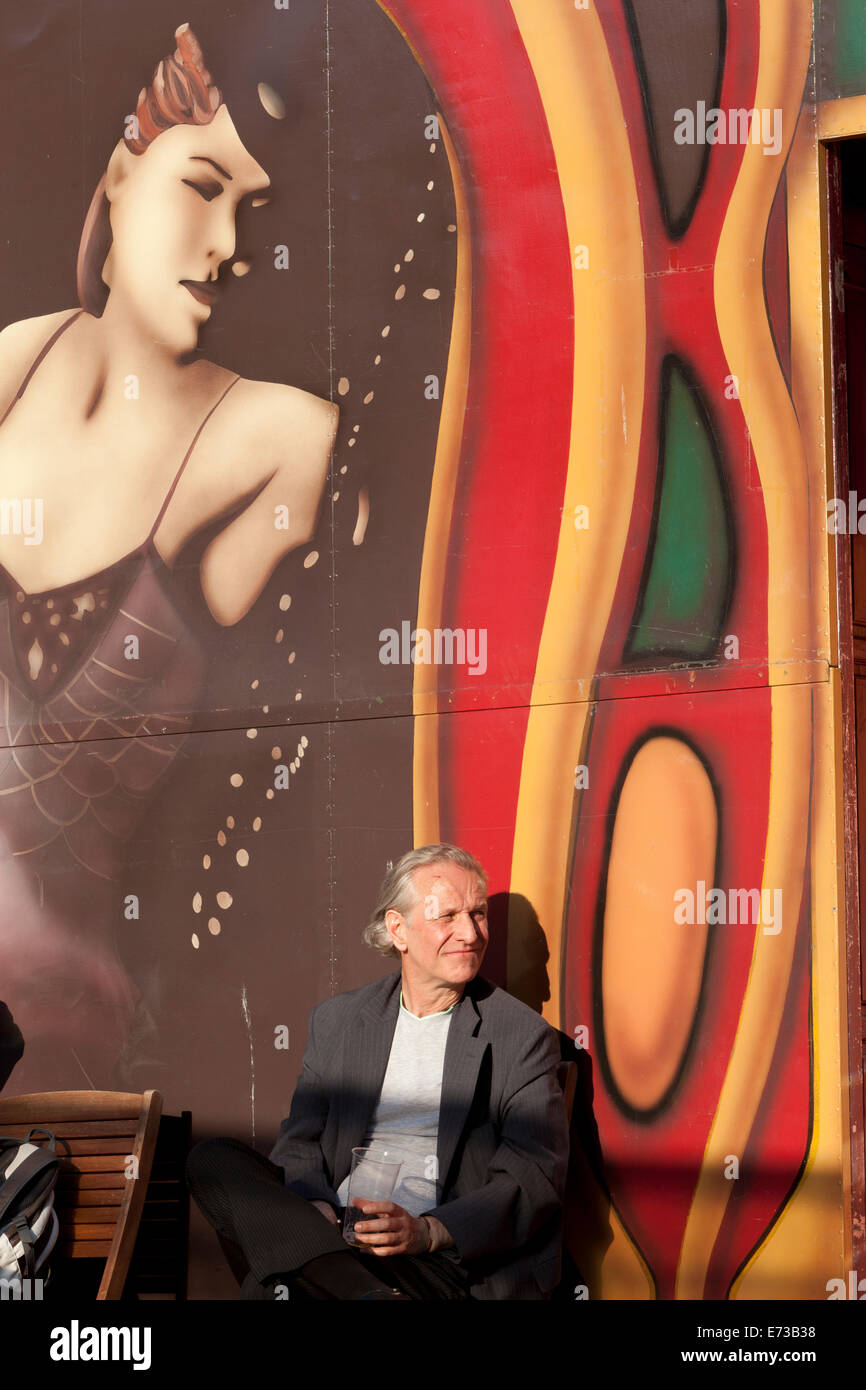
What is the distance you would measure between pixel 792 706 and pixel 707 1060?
967 millimetres

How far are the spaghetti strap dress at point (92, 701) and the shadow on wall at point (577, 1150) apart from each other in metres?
1.40

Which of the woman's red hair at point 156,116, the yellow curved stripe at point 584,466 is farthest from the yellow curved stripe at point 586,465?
the woman's red hair at point 156,116

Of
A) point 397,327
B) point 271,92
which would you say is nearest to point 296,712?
point 397,327

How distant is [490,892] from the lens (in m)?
4.97

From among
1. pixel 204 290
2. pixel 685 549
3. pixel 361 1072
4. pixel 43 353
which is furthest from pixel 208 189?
pixel 361 1072

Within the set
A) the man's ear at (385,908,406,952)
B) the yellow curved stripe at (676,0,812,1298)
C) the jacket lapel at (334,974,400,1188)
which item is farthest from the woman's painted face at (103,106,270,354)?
the jacket lapel at (334,974,400,1188)

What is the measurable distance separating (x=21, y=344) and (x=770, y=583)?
3.02 meters

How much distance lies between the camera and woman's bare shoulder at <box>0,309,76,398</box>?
6.08m

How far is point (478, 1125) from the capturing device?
4.36m

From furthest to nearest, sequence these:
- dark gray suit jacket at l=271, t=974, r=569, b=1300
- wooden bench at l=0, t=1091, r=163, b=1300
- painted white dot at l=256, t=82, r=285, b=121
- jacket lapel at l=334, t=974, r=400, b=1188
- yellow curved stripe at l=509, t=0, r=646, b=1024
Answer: painted white dot at l=256, t=82, r=285, b=121 → wooden bench at l=0, t=1091, r=163, b=1300 → yellow curved stripe at l=509, t=0, r=646, b=1024 → jacket lapel at l=334, t=974, r=400, b=1188 → dark gray suit jacket at l=271, t=974, r=569, b=1300

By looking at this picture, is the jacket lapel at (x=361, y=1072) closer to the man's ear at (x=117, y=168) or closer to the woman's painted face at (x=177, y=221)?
Result: the woman's painted face at (x=177, y=221)

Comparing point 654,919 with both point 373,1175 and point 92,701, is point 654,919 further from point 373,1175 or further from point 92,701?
point 92,701

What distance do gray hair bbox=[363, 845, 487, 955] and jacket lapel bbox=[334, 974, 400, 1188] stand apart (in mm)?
191

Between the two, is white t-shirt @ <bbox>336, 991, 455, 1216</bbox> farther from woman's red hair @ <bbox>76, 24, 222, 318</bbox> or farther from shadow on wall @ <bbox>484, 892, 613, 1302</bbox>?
woman's red hair @ <bbox>76, 24, 222, 318</bbox>
